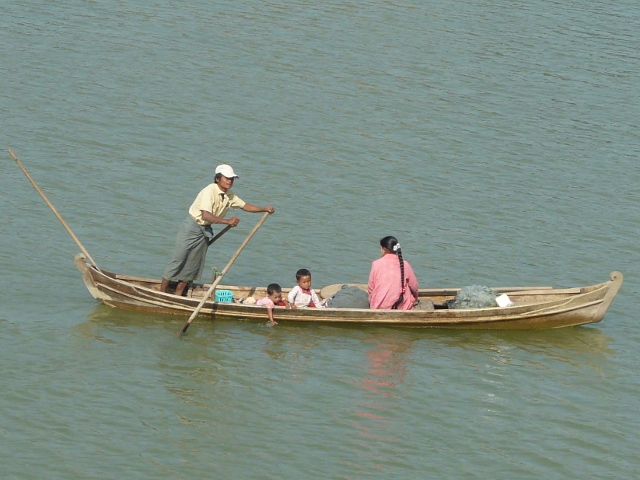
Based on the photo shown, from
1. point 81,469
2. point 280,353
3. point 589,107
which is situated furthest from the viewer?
point 589,107

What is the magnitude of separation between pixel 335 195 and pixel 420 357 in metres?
4.65

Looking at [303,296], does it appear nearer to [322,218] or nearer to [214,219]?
[214,219]

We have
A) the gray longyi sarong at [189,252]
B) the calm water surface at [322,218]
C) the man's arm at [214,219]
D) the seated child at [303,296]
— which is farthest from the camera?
the seated child at [303,296]

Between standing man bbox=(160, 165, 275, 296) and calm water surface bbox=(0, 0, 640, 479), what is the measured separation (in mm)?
A: 509

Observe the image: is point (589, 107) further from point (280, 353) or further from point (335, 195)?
point (280, 353)

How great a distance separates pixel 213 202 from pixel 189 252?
22.9 inches

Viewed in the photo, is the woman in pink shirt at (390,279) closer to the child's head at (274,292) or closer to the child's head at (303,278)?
the child's head at (303,278)

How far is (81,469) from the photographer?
8.49m

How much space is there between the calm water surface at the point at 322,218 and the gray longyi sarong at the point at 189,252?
0.49 m

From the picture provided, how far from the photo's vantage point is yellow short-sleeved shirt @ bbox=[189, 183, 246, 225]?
36.6 ft

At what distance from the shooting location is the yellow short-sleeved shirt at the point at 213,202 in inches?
439

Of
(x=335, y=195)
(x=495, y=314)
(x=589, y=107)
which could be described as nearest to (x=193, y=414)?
(x=495, y=314)

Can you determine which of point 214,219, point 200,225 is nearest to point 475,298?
point 214,219

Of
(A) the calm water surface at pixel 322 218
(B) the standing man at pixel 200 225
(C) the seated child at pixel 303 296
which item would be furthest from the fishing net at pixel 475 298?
(B) the standing man at pixel 200 225
